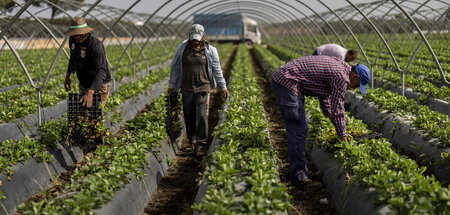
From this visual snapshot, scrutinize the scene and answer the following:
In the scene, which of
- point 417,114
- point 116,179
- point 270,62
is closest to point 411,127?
point 417,114

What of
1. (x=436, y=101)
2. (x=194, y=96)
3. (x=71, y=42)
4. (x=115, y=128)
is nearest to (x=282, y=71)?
(x=194, y=96)

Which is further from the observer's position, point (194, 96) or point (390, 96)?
point (390, 96)

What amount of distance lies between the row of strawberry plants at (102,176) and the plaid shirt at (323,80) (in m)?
2.05

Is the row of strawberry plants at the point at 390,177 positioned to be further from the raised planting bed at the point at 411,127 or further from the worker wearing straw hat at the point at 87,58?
the worker wearing straw hat at the point at 87,58

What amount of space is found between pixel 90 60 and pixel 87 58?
0.05m

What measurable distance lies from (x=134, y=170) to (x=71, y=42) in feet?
8.00

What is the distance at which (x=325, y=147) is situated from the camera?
5801 mm

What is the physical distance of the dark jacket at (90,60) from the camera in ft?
20.1

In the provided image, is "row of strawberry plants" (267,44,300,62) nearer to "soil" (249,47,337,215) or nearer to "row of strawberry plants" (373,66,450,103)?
"row of strawberry plants" (373,66,450,103)

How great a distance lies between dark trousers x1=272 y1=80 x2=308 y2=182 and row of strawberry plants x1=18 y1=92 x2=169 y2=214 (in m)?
1.88

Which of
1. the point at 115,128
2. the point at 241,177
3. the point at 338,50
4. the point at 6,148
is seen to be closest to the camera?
the point at 241,177

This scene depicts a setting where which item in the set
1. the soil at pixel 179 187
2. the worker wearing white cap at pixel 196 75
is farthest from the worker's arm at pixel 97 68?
the soil at pixel 179 187

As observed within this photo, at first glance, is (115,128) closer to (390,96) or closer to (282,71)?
(282,71)

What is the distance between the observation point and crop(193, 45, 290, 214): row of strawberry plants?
365cm
